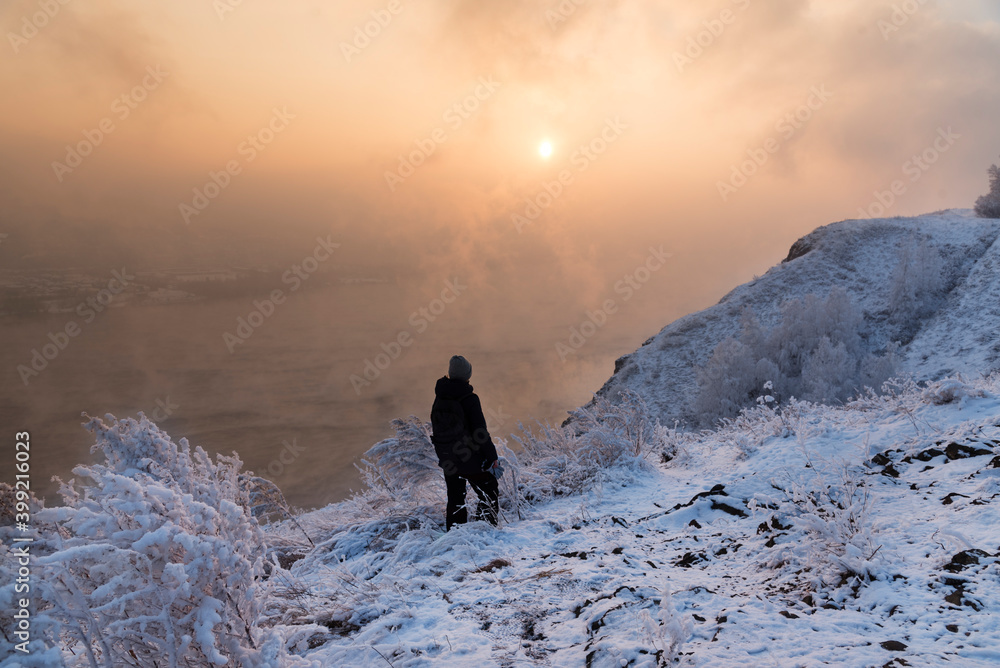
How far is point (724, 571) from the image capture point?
147 inches

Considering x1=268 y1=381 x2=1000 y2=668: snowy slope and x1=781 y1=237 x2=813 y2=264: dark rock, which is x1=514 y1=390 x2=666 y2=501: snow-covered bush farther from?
x1=781 y1=237 x2=813 y2=264: dark rock

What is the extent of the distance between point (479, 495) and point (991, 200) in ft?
186

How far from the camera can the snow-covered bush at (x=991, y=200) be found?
41.7 meters

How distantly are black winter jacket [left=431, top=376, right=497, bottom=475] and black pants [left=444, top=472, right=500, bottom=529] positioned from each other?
120mm

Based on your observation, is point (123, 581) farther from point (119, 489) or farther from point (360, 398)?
point (360, 398)

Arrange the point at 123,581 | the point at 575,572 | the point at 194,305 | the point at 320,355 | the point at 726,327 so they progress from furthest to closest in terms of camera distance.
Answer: the point at 194,305 → the point at 320,355 → the point at 726,327 → the point at 575,572 → the point at 123,581

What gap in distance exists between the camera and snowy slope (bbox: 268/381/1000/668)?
2.58 meters

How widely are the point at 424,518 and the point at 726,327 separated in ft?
109

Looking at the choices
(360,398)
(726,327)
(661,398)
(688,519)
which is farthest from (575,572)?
(360,398)

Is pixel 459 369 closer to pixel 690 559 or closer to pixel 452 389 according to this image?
pixel 452 389

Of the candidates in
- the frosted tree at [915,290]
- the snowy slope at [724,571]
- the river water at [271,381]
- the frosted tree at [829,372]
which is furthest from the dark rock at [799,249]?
the snowy slope at [724,571]

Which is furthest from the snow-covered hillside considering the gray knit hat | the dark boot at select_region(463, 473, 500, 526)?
the gray knit hat

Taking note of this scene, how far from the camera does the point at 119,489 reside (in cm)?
215

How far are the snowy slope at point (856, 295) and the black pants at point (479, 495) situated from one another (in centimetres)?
2623
